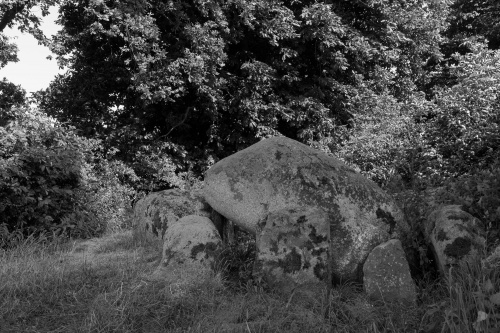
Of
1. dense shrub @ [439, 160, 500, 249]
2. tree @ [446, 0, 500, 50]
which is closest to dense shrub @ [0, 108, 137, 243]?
dense shrub @ [439, 160, 500, 249]

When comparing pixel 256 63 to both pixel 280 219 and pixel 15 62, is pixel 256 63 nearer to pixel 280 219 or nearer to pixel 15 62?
pixel 15 62

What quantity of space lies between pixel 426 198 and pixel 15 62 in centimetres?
1439

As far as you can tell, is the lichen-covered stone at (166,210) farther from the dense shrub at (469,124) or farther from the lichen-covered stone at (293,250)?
the dense shrub at (469,124)

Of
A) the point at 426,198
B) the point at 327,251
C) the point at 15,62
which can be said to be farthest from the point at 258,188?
the point at 15,62


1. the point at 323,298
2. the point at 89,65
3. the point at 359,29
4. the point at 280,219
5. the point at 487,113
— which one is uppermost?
the point at 359,29

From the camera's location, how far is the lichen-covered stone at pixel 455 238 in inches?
170

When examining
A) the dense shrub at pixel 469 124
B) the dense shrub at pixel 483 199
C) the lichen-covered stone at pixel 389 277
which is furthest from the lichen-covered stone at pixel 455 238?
the dense shrub at pixel 469 124

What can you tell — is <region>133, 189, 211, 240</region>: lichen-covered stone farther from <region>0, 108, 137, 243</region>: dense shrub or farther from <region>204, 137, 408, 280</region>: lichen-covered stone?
<region>0, 108, 137, 243</region>: dense shrub

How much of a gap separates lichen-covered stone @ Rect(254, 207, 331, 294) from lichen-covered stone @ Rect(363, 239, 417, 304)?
41cm

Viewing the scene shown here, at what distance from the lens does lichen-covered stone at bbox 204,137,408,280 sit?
5.02 m

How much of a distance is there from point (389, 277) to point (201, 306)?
1.68 metres

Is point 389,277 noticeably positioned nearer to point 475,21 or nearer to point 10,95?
point 10,95

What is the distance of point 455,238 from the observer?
14.4ft

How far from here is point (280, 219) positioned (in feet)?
15.4
